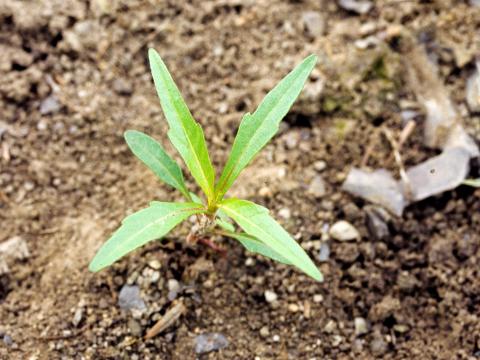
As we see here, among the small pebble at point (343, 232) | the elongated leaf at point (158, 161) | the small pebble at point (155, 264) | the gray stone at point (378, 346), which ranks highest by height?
the elongated leaf at point (158, 161)

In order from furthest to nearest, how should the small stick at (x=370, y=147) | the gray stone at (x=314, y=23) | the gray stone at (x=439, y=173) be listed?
1. the gray stone at (x=314, y=23)
2. the small stick at (x=370, y=147)
3. the gray stone at (x=439, y=173)

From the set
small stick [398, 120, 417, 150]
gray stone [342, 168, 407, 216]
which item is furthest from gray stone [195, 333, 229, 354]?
small stick [398, 120, 417, 150]

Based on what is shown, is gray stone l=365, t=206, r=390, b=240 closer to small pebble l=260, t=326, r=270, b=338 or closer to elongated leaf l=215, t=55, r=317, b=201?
small pebble l=260, t=326, r=270, b=338

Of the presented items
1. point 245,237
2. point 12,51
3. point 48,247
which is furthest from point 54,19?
point 245,237

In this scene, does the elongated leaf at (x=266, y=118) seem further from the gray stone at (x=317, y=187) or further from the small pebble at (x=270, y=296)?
the gray stone at (x=317, y=187)

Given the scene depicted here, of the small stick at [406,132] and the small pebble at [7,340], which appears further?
the small stick at [406,132]

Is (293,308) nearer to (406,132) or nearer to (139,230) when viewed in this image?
(139,230)

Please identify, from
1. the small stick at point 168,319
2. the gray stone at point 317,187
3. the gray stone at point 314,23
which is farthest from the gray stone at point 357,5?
the small stick at point 168,319
